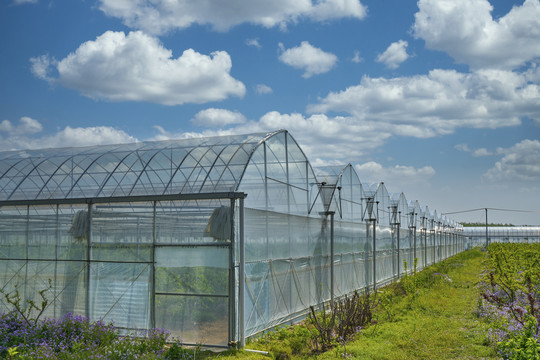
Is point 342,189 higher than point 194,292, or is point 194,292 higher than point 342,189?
point 342,189

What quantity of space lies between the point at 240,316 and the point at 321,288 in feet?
23.5

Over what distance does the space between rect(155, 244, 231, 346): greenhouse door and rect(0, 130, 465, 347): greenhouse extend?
0.03m

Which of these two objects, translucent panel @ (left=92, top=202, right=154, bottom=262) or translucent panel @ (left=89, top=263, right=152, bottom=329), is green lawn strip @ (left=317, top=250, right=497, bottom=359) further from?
translucent panel @ (left=92, top=202, right=154, bottom=262)

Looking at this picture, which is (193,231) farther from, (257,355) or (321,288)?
(321,288)

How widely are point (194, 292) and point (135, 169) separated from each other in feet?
15.4

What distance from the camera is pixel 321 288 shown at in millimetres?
19359

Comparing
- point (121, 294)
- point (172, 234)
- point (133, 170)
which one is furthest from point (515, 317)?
point (133, 170)

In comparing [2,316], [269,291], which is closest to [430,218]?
[269,291]

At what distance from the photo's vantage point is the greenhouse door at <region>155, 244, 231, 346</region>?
42.2 feet

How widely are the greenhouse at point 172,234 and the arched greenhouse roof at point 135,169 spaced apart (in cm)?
4

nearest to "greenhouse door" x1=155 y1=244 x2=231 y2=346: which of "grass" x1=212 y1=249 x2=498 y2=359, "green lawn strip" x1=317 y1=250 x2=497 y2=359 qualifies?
"grass" x1=212 y1=249 x2=498 y2=359

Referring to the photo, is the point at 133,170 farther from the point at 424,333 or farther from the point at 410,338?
the point at 424,333

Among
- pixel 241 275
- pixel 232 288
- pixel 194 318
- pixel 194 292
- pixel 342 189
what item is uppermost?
pixel 342 189

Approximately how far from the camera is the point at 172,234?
13.5 m
